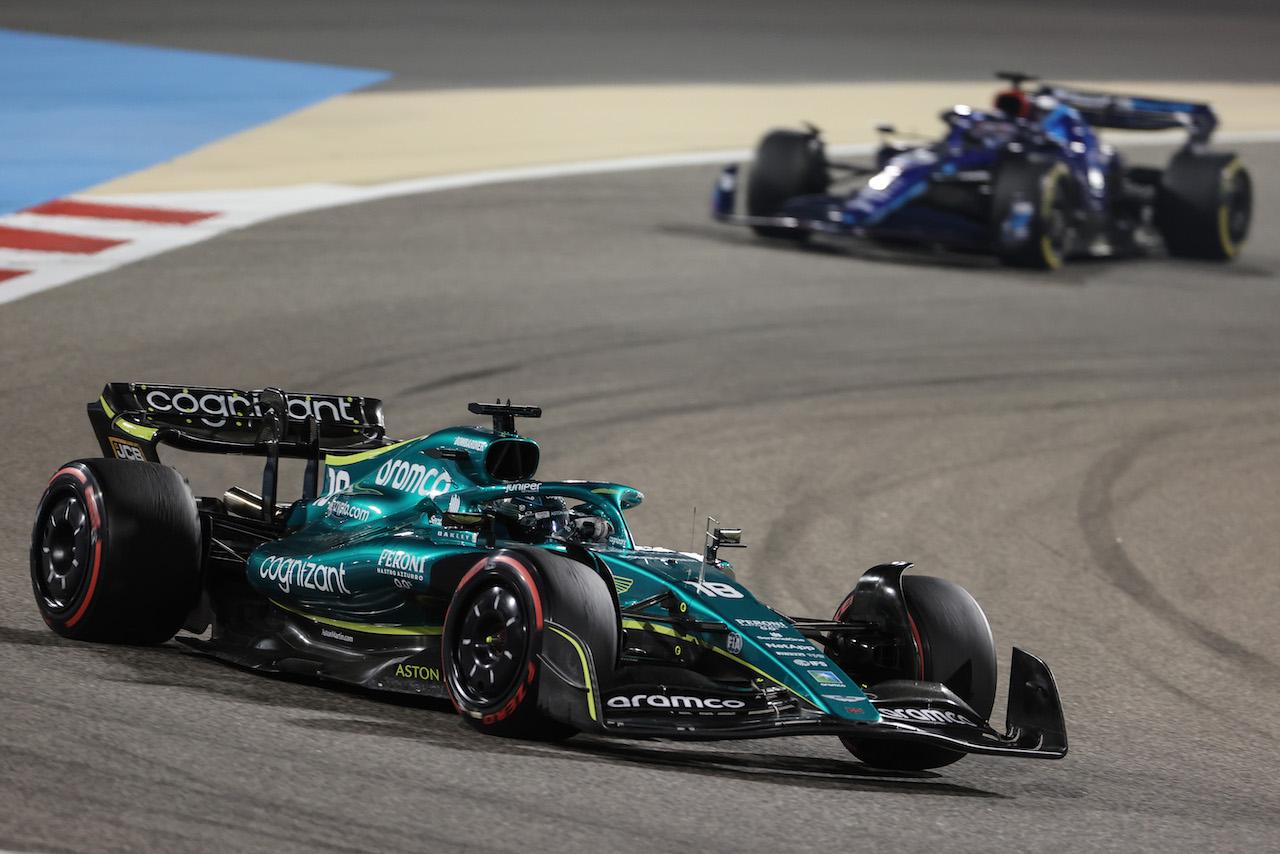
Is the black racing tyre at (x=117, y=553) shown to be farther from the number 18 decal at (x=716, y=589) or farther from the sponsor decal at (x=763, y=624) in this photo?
the sponsor decal at (x=763, y=624)

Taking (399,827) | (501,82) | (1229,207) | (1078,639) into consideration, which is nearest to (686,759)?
(399,827)

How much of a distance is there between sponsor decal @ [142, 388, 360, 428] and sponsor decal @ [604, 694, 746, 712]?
2.70 m

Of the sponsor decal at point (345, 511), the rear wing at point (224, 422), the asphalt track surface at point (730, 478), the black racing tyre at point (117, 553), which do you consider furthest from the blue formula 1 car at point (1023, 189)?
the black racing tyre at point (117, 553)

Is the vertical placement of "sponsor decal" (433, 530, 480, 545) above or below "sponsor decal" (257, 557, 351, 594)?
above

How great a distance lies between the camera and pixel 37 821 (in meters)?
5.01

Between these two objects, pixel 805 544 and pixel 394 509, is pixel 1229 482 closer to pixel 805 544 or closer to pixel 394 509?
pixel 805 544

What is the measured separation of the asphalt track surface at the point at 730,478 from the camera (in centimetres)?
566

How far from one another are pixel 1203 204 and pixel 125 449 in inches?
536

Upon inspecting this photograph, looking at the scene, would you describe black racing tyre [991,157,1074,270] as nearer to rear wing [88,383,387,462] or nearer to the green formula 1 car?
rear wing [88,383,387,462]

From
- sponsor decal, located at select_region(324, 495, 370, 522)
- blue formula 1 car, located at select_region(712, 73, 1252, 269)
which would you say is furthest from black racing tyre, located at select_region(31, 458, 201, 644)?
blue formula 1 car, located at select_region(712, 73, 1252, 269)

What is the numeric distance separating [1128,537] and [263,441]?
16.2 ft

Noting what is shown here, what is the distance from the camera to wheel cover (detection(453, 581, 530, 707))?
20.1ft

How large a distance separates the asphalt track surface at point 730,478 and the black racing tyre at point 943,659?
0.12m

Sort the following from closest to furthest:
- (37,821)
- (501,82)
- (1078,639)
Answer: (37,821) → (1078,639) → (501,82)
